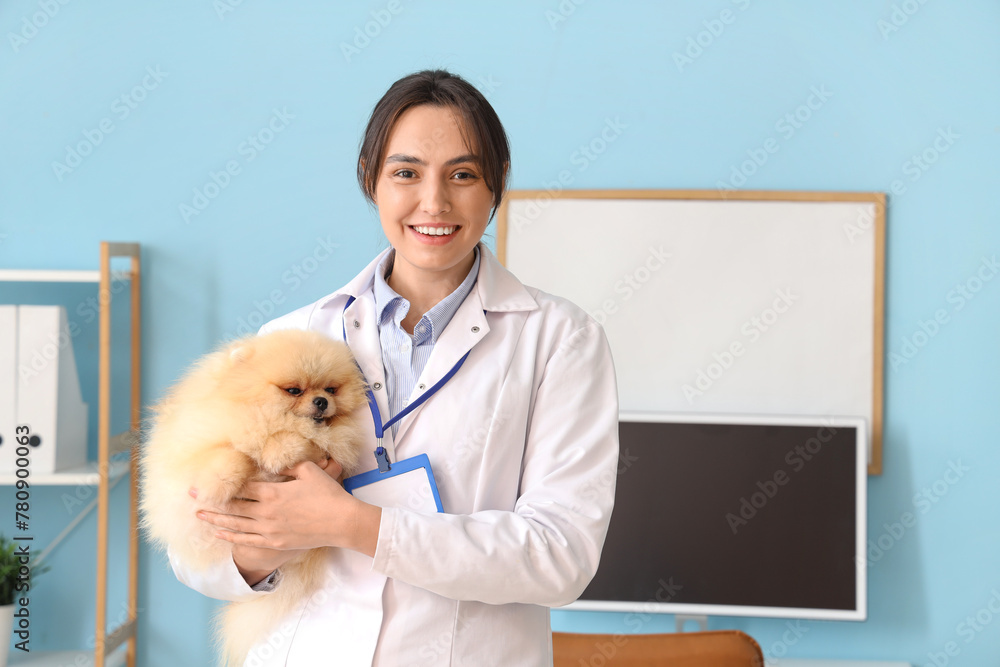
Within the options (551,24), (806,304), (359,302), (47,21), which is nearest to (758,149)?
(806,304)

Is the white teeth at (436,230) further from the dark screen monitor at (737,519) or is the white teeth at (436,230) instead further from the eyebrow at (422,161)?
the dark screen monitor at (737,519)

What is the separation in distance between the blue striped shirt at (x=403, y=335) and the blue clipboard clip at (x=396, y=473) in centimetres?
8

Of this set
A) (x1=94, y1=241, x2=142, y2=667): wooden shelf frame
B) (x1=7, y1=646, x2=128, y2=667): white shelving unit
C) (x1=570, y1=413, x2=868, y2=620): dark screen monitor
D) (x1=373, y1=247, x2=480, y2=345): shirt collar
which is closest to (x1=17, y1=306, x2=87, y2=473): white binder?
(x1=94, y1=241, x2=142, y2=667): wooden shelf frame

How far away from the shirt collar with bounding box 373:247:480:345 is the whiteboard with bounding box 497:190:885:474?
1.29 m

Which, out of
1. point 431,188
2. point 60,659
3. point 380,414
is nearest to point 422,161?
point 431,188

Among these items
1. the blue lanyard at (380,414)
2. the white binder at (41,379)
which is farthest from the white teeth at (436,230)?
the white binder at (41,379)

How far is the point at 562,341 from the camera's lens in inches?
51.7

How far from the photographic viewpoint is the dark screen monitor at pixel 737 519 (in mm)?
2518

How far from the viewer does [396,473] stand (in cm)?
124

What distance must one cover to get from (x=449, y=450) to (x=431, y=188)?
1.41 ft

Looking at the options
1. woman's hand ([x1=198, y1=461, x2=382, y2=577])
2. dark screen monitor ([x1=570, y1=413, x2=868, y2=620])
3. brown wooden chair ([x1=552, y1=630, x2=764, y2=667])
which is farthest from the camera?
dark screen monitor ([x1=570, y1=413, x2=868, y2=620])

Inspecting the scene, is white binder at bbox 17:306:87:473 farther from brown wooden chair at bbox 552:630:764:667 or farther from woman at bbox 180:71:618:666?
brown wooden chair at bbox 552:630:764:667

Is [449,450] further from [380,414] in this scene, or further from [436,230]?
[436,230]

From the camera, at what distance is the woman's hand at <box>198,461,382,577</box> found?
1115 mm
